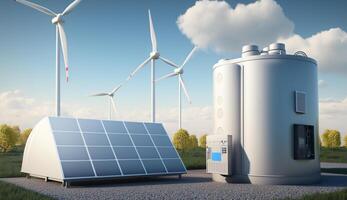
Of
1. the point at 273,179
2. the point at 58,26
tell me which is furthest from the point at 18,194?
the point at 58,26

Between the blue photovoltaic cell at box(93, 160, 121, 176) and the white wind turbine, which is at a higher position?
the white wind turbine

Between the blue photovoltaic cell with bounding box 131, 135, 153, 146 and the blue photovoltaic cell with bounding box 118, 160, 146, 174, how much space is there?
1.66 metres

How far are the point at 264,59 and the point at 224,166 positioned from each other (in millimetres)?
5850

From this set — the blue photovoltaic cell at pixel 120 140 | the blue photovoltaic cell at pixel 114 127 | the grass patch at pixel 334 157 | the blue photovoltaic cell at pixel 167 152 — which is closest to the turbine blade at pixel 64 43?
the blue photovoltaic cell at pixel 114 127

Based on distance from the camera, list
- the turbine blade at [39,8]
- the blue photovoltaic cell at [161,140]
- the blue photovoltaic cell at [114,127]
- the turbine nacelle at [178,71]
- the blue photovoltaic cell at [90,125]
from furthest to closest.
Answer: the turbine nacelle at [178,71]
the turbine blade at [39,8]
the blue photovoltaic cell at [161,140]
the blue photovoltaic cell at [114,127]
the blue photovoltaic cell at [90,125]

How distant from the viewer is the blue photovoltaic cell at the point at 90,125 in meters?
20.6

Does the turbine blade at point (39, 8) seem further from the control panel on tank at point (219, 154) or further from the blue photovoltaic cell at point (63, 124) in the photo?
the control panel on tank at point (219, 154)

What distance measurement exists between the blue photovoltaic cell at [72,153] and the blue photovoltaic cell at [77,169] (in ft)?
1.11

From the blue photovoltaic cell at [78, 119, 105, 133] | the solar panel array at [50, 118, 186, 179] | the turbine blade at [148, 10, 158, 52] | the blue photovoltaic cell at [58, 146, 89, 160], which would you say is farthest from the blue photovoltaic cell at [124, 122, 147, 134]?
the turbine blade at [148, 10, 158, 52]

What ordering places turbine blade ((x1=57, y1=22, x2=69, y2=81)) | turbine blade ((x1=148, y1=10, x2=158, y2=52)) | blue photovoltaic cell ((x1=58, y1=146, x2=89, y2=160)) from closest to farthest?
1. blue photovoltaic cell ((x1=58, y1=146, x2=89, y2=160))
2. turbine blade ((x1=57, y1=22, x2=69, y2=81))
3. turbine blade ((x1=148, y1=10, x2=158, y2=52))

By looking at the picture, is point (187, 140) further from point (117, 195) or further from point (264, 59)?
point (117, 195)

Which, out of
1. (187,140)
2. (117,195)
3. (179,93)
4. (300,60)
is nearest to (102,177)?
(117,195)

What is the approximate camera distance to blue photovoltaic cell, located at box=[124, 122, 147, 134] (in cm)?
2253

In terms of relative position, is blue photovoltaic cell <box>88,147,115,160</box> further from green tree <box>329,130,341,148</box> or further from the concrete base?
green tree <box>329,130,341,148</box>
